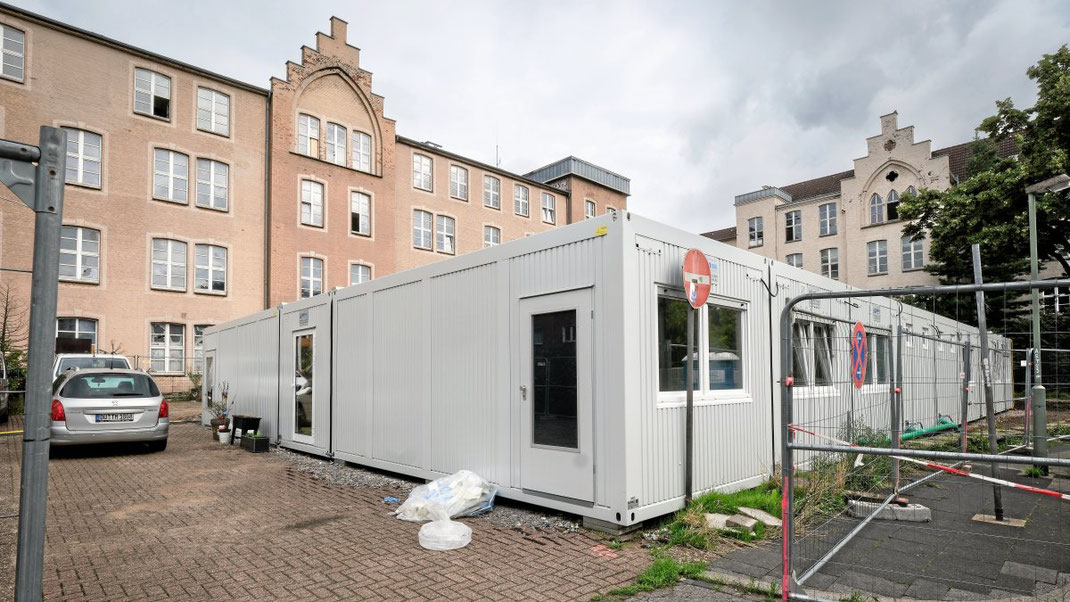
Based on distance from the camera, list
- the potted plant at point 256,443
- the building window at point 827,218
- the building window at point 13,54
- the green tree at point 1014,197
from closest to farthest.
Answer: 1. the potted plant at point 256,443
2. the green tree at point 1014,197
3. the building window at point 13,54
4. the building window at point 827,218

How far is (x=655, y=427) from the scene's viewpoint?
21.1ft

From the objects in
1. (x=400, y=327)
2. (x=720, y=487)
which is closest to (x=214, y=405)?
(x=400, y=327)

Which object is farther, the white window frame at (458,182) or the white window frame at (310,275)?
the white window frame at (458,182)

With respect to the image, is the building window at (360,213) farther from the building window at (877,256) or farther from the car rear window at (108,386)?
the building window at (877,256)

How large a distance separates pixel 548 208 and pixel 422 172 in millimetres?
10658

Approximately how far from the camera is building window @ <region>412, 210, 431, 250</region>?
36.2 meters

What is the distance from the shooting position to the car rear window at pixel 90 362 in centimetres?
1672

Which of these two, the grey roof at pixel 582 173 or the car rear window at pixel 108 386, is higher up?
the grey roof at pixel 582 173

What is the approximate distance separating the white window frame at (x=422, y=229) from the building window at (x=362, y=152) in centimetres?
371

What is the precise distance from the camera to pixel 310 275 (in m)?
31.1

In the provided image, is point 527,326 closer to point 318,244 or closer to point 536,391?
point 536,391

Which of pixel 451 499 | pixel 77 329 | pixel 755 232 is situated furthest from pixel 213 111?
pixel 755 232

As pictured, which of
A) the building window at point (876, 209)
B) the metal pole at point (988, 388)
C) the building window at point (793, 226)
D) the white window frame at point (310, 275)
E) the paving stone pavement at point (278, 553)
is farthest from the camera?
the building window at point (793, 226)

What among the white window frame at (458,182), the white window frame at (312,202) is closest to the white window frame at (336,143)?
the white window frame at (312,202)
